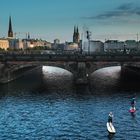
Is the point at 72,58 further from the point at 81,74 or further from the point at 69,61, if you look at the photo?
the point at 81,74

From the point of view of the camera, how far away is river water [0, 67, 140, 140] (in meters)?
61.1

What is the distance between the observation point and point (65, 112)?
253 ft

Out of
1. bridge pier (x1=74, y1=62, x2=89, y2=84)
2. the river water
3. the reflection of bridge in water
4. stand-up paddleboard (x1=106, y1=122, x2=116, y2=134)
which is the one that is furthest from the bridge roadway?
stand-up paddleboard (x1=106, y1=122, x2=116, y2=134)

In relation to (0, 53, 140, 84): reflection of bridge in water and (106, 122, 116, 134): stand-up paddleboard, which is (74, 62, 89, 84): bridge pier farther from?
(106, 122, 116, 134): stand-up paddleboard

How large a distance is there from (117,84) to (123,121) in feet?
174

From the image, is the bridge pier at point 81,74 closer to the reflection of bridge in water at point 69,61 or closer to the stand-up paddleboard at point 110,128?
Answer: the reflection of bridge in water at point 69,61

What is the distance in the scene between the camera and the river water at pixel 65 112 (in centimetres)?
6107

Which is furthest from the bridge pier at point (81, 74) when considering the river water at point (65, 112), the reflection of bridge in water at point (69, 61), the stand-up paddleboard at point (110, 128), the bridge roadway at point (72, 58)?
the stand-up paddleboard at point (110, 128)

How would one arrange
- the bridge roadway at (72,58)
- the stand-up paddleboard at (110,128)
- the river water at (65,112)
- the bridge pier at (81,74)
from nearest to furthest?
the stand-up paddleboard at (110,128) → the river water at (65,112) → the bridge pier at (81,74) → the bridge roadway at (72,58)

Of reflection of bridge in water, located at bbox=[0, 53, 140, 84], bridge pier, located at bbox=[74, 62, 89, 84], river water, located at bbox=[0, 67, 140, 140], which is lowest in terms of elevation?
river water, located at bbox=[0, 67, 140, 140]

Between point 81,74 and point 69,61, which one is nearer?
point 81,74

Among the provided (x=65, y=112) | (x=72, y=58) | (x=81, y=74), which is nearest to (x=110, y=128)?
(x=65, y=112)

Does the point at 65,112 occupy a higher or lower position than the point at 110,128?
lower

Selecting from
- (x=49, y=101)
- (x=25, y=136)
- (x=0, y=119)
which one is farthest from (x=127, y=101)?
(x=25, y=136)
